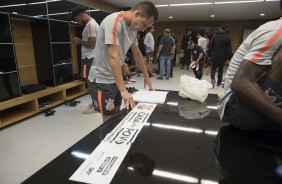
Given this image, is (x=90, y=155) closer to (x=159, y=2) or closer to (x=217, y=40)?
(x=217, y=40)

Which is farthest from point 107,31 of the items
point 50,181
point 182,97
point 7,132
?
point 7,132

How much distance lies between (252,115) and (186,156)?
0.34 m

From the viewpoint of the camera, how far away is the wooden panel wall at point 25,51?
3.19 metres

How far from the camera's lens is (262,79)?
0.76 meters

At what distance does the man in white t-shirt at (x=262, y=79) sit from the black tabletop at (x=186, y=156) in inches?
3.3

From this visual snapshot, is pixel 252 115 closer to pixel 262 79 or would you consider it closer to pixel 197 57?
pixel 262 79

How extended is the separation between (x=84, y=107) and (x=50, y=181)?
300 cm

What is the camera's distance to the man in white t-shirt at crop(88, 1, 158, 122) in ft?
4.35

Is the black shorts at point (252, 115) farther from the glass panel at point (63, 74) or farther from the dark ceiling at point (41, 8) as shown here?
the glass panel at point (63, 74)

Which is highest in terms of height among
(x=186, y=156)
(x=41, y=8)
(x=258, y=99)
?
(x=41, y=8)

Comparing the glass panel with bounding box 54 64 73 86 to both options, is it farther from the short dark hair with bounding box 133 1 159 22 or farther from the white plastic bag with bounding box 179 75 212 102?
the white plastic bag with bounding box 179 75 212 102

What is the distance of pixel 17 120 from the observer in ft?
8.84

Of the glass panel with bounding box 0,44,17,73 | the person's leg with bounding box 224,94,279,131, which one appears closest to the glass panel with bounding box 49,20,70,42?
the glass panel with bounding box 0,44,17,73

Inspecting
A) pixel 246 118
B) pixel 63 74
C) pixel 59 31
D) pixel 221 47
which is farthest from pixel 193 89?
pixel 221 47
